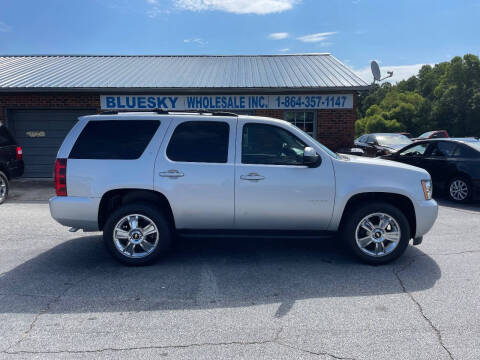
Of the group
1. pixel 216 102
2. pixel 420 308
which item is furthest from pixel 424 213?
pixel 216 102

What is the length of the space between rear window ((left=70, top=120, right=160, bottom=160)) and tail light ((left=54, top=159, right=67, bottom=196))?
15 centimetres

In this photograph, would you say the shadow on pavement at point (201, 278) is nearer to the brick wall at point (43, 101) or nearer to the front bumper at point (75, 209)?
the front bumper at point (75, 209)

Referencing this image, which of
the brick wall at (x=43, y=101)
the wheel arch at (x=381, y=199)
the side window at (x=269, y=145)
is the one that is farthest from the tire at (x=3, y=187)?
the wheel arch at (x=381, y=199)

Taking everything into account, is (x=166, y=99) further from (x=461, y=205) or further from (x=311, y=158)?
(x=461, y=205)

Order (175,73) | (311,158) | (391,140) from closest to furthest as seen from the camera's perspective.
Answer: (311,158)
(175,73)
(391,140)

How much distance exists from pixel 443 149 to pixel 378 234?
590 centimetres

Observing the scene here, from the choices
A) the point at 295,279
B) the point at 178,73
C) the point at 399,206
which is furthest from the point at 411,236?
the point at 178,73

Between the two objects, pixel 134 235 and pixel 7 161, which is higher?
pixel 7 161

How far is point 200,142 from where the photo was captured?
4.60m

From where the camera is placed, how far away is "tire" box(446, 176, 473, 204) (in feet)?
27.6

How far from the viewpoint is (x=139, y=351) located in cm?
285

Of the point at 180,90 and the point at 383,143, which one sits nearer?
Result: the point at 180,90

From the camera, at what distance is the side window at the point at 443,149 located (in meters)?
9.00

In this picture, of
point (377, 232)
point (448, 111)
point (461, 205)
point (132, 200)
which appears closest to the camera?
point (377, 232)
